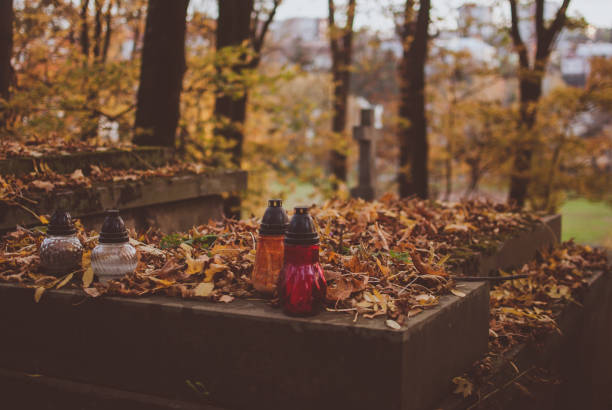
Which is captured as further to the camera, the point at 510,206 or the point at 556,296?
the point at 510,206

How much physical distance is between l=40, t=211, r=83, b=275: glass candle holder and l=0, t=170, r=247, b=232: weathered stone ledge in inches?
58.9

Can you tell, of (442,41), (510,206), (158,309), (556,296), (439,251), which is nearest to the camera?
(158,309)

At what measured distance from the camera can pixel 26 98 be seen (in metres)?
7.32

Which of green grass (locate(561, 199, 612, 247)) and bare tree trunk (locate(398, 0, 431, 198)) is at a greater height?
bare tree trunk (locate(398, 0, 431, 198))

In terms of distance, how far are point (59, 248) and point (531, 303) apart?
10.5 ft

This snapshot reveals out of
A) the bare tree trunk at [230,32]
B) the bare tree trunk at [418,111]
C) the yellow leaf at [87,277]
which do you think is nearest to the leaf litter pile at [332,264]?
the yellow leaf at [87,277]

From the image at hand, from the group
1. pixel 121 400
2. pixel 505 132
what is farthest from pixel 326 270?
pixel 505 132

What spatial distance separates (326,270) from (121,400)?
1.14m

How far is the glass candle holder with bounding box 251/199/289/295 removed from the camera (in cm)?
276

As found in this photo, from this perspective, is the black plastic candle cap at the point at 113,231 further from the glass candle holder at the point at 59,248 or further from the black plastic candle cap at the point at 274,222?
the black plastic candle cap at the point at 274,222

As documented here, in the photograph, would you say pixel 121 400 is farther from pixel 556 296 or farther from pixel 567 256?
pixel 567 256

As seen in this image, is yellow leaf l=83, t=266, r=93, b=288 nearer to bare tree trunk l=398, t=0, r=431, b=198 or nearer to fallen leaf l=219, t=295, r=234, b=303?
fallen leaf l=219, t=295, r=234, b=303

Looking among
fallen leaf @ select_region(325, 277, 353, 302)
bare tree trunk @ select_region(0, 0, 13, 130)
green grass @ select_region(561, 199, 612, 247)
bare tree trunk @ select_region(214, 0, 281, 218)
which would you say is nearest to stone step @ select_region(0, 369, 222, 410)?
fallen leaf @ select_region(325, 277, 353, 302)

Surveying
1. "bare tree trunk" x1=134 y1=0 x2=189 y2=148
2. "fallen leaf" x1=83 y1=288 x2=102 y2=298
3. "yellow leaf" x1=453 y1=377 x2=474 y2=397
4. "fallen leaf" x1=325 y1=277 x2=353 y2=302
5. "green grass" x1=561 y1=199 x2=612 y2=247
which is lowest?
"green grass" x1=561 y1=199 x2=612 y2=247
